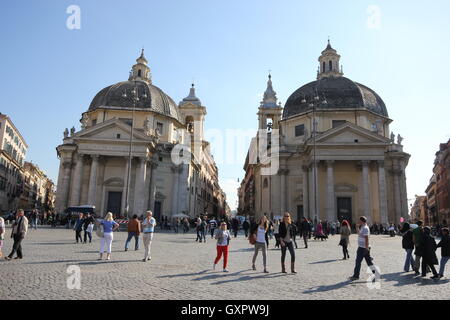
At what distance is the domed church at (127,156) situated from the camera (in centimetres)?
4012

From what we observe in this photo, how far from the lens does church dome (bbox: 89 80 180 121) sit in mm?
46625

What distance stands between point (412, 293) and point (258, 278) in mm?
3750

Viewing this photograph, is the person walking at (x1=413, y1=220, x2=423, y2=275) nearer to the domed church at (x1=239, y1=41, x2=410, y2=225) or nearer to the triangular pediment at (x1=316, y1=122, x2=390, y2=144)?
the domed church at (x1=239, y1=41, x2=410, y2=225)

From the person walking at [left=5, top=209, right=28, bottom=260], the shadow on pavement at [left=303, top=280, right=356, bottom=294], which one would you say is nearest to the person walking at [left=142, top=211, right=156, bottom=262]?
the person walking at [left=5, top=209, right=28, bottom=260]

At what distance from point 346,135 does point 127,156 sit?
2525cm

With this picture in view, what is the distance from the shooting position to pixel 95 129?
40219 mm

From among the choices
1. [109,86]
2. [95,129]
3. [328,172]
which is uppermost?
[109,86]

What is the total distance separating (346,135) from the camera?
40.8 meters

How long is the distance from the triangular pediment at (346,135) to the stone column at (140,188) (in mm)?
20164

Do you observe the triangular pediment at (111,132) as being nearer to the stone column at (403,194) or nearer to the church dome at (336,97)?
the church dome at (336,97)

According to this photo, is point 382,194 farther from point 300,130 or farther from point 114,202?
point 114,202

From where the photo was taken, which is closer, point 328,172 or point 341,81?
point 328,172

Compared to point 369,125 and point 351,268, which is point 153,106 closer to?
point 369,125

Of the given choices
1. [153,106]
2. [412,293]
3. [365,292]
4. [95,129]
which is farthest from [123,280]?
[153,106]
